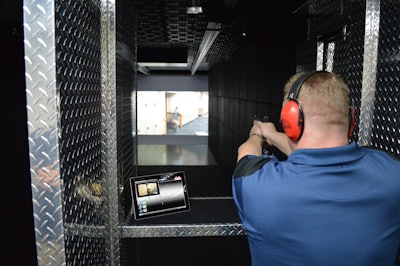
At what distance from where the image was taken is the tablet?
1589mm

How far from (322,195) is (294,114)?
257mm

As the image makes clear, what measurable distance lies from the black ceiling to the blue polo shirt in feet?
5.97

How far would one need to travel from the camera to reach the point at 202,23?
419 cm

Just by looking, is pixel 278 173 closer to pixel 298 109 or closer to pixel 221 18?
pixel 298 109

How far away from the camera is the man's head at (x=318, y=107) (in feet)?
3.21

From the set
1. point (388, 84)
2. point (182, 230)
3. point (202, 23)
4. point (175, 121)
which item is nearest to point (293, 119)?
point (388, 84)

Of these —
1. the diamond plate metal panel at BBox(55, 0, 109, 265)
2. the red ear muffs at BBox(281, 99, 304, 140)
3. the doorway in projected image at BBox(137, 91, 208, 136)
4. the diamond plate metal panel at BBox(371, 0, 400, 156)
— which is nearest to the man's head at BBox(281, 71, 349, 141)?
the red ear muffs at BBox(281, 99, 304, 140)

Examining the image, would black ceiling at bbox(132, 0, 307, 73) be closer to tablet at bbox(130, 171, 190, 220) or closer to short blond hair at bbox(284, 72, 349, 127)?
tablet at bbox(130, 171, 190, 220)

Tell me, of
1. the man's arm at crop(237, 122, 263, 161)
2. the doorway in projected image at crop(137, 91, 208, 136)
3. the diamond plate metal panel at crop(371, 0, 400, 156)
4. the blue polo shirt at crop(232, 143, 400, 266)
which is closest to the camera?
the blue polo shirt at crop(232, 143, 400, 266)

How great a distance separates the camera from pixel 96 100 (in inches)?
51.2

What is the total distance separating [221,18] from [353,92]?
1.54 metres

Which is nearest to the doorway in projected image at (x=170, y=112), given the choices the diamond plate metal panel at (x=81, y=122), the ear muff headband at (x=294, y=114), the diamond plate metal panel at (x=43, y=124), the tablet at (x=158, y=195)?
the tablet at (x=158, y=195)

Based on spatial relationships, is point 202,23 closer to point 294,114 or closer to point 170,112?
point 294,114

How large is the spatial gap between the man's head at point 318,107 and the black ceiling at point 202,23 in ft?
5.33
